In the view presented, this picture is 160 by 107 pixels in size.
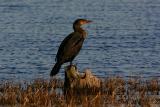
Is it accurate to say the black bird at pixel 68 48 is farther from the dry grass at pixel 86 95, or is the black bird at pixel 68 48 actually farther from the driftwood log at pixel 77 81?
the dry grass at pixel 86 95

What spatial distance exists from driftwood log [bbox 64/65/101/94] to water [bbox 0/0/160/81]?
5.18 metres

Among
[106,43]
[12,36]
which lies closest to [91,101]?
[106,43]

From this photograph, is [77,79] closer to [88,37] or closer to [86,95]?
[86,95]

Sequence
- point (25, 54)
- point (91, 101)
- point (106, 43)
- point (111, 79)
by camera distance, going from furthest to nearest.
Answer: point (106, 43) → point (25, 54) → point (111, 79) → point (91, 101)

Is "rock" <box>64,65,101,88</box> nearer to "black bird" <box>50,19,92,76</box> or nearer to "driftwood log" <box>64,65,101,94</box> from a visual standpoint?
"driftwood log" <box>64,65,101,94</box>

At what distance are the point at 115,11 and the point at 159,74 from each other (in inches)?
900

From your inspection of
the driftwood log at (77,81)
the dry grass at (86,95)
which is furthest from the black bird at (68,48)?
the dry grass at (86,95)

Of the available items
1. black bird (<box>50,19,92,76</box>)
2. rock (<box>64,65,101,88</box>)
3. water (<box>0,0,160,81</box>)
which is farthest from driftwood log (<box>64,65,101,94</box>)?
water (<box>0,0,160,81</box>)

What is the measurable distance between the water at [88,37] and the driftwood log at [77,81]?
5180 mm

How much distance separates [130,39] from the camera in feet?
117

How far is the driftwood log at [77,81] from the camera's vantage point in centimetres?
1962

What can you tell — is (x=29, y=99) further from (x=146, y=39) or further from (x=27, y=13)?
(x=27, y=13)

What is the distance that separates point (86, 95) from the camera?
19.0m

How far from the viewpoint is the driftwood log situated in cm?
1962
